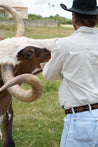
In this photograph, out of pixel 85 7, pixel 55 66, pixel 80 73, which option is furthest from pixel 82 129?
pixel 85 7

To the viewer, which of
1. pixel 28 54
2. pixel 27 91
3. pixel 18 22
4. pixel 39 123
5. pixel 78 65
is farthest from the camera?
pixel 39 123

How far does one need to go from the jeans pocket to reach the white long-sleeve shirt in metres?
0.18

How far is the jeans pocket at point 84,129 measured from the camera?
2066 millimetres

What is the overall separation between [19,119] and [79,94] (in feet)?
11.1

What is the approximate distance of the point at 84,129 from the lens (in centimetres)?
209

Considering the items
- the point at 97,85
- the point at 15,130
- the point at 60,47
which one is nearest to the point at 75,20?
the point at 60,47

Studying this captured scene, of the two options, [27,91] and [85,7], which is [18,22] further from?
[85,7]

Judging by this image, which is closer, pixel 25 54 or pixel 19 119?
pixel 25 54

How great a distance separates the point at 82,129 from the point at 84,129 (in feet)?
0.06

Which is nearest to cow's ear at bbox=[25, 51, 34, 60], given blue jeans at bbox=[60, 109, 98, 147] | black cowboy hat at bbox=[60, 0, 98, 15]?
black cowboy hat at bbox=[60, 0, 98, 15]

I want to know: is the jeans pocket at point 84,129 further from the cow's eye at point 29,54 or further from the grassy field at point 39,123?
the grassy field at point 39,123

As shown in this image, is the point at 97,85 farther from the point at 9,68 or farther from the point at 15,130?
the point at 15,130

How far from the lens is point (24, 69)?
A: 10.2 feet

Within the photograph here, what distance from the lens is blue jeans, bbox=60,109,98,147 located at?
2.07 metres
